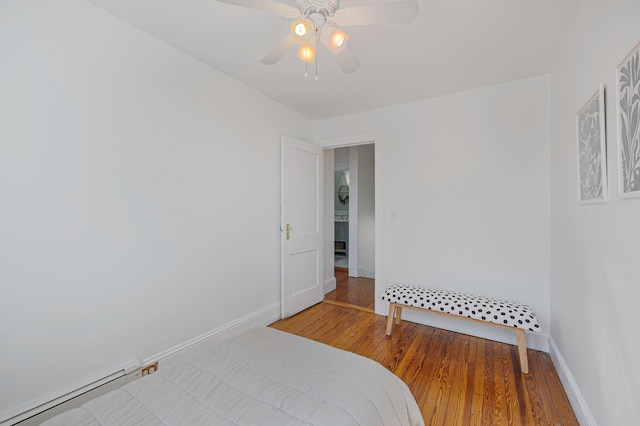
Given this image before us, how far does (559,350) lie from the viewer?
2.00 meters

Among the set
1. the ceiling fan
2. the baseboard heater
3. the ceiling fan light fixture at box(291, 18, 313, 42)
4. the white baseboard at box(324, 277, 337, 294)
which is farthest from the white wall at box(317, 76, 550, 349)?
the baseboard heater

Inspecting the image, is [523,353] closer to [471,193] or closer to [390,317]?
[390,317]

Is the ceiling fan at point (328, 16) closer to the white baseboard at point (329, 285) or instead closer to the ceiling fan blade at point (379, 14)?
the ceiling fan blade at point (379, 14)

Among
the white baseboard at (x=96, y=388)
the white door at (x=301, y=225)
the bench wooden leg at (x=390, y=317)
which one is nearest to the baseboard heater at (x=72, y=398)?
the white baseboard at (x=96, y=388)

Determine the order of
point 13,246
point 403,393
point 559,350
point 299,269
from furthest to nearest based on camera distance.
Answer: point 299,269
point 559,350
point 13,246
point 403,393

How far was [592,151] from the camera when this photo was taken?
139cm

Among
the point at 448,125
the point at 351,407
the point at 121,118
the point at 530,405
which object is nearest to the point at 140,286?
the point at 121,118

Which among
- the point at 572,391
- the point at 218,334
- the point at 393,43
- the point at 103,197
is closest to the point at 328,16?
the point at 393,43

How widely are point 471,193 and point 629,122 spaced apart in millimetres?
1647

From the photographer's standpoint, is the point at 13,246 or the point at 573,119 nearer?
the point at 13,246

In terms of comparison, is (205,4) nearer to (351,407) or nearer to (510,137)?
(351,407)

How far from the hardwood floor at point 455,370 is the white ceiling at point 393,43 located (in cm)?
239

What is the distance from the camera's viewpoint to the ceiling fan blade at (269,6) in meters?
1.19

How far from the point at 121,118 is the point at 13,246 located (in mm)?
899
